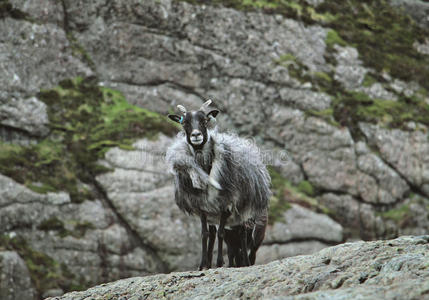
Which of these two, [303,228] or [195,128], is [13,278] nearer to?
[195,128]

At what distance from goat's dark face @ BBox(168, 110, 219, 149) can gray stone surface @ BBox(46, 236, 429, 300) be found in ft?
7.75

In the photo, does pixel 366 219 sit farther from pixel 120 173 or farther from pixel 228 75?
pixel 120 173

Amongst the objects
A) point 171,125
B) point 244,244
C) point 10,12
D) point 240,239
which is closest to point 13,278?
point 171,125

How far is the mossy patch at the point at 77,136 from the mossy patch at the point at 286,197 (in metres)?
4.31

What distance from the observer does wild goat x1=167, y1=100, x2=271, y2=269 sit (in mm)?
8352

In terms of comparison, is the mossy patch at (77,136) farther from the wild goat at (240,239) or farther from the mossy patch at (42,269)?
the wild goat at (240,239)

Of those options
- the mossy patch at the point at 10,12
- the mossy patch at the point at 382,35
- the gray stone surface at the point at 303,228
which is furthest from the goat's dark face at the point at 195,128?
the mossy patch at the point at 382,35

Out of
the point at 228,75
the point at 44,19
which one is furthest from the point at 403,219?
the point at 44,19

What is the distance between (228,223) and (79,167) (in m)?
9.21

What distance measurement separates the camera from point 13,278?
45.0 ft

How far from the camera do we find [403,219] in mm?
18531

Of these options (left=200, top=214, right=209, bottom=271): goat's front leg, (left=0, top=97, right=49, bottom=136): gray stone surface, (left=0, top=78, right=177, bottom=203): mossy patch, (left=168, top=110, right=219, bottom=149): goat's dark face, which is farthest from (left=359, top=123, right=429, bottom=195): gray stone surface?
(left=200, top=214, right=209, bottom=271): goat's front leg

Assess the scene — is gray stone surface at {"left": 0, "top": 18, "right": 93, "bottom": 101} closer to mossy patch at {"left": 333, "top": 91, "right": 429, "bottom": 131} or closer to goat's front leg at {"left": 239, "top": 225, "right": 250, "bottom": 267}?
mossy patch at {"left": 333, "top": 91, "right": 429, "bottom": 131}

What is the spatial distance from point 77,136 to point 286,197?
7764 millimetres
